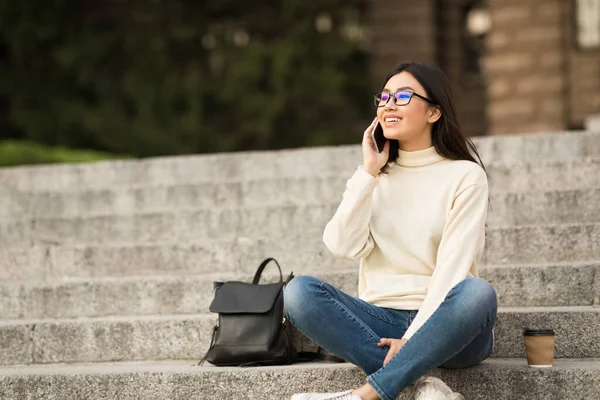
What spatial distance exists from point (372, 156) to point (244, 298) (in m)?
0.84

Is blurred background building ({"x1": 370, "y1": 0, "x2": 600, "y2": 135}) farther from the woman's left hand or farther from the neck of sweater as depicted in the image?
the woman's left hand

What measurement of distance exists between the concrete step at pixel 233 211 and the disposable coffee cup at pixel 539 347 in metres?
1.74

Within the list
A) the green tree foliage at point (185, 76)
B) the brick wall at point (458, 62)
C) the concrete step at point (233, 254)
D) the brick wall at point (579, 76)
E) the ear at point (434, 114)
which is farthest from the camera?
the brick wall at point (458, 62)

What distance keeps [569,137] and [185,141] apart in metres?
8.80

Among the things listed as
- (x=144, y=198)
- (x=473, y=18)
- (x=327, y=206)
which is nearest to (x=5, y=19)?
(x=473, y=18)

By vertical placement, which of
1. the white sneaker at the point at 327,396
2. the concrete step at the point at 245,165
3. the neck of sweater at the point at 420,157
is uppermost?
the neck of sweater at the point at 420,157

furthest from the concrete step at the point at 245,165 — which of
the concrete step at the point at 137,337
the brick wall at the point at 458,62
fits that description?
the brick wall at the point at 458,62

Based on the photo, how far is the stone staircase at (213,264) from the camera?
4.15 m

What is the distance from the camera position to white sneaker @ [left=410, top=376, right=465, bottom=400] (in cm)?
361

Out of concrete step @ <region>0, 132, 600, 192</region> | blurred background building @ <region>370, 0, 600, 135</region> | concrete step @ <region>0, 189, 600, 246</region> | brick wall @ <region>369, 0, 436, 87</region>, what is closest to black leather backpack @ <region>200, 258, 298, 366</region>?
concrete step @ <region>0, 189, 600, 246</region>

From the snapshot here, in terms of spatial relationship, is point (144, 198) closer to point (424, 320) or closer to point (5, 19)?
point (424, 320)

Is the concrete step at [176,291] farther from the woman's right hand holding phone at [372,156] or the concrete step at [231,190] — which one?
the concrete step at [231,190]

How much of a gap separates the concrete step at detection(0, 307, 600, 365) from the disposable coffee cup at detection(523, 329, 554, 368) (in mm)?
350

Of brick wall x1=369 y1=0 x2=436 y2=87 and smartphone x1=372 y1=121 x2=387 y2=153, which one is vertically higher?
brick wall x1=369 y1=0 x2=436 y2=87
